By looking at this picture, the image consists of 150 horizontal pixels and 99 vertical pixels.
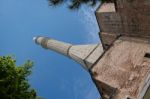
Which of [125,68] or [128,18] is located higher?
[128,18]

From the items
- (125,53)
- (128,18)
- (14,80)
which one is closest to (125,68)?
(125,53)

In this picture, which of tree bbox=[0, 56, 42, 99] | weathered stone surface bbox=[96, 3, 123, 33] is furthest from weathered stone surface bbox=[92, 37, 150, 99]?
tree bbox=[0, 56, 42, 99]

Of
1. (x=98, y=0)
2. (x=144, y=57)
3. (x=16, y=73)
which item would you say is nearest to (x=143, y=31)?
(x=144, y=57)

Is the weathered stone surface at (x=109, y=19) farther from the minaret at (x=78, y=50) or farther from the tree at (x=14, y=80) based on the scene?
the tree at (x=14, y=80)

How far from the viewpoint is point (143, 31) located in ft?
78.9

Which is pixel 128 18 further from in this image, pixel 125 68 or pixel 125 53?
pixel 125 68

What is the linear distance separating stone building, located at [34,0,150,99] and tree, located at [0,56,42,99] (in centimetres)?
523

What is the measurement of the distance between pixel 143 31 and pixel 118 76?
3.26 m

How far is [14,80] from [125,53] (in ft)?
33.9

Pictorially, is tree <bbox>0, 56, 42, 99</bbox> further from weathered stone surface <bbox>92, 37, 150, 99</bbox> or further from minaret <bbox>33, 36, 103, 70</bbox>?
minaret <bbox>33, 36, 103, 70</bbox>

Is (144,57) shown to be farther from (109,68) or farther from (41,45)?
(41,45)

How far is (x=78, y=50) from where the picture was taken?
39.8 metres

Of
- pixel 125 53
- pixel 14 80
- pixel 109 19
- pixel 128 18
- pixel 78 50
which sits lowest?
pixel 78 50

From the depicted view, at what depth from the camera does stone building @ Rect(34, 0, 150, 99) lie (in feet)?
70.3
